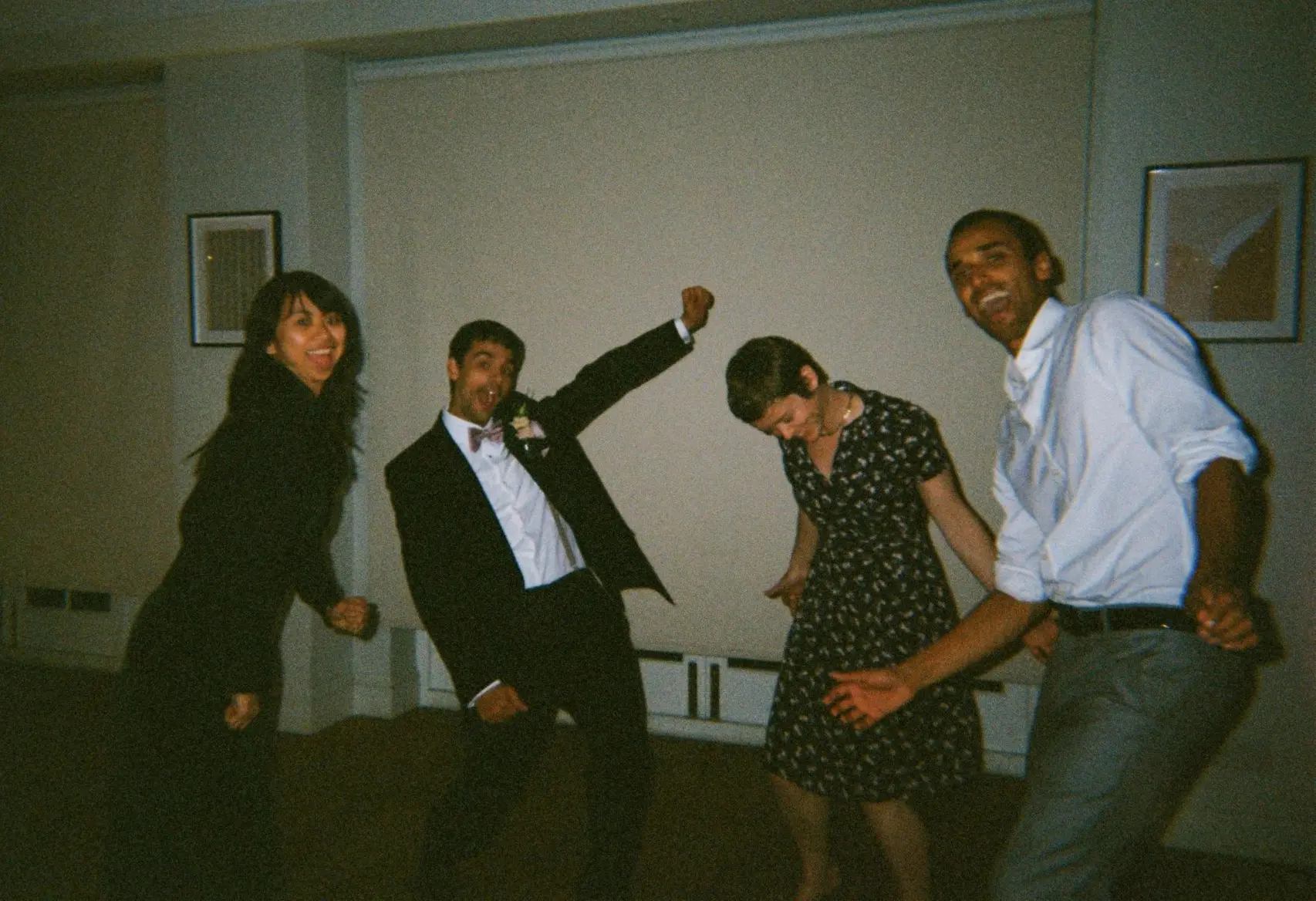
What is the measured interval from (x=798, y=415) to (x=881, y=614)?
48 cm

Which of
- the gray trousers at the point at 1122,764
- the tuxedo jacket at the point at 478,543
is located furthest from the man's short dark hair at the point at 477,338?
the gray trousers at the point at 1122,764

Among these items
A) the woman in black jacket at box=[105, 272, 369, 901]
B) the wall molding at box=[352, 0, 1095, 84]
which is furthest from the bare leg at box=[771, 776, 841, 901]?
the wall molding at box=[352, 0, 1095, 84]

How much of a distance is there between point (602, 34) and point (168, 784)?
8.82ft

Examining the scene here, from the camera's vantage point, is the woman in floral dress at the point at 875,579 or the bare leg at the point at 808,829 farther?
the bare leg at the point at 808,829

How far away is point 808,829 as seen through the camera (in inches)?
83.9

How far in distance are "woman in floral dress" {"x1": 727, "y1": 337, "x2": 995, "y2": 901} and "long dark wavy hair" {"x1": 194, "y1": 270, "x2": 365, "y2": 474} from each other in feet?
2.84

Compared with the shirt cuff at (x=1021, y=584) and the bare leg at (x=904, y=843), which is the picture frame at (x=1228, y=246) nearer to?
the shirt cuff at (x=1021, y=584)

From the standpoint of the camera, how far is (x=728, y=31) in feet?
9.84

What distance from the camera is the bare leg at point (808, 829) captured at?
2.09 m

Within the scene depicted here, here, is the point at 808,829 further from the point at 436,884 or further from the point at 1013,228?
the point at 1013,228

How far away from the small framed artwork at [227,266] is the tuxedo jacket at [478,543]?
1.56m

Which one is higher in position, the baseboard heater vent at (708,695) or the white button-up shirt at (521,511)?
the white button-up shirt at (521,511)

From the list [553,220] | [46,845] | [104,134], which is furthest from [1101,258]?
[104,134]

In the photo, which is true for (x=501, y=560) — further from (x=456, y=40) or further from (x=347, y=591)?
(x=456, y=40)
